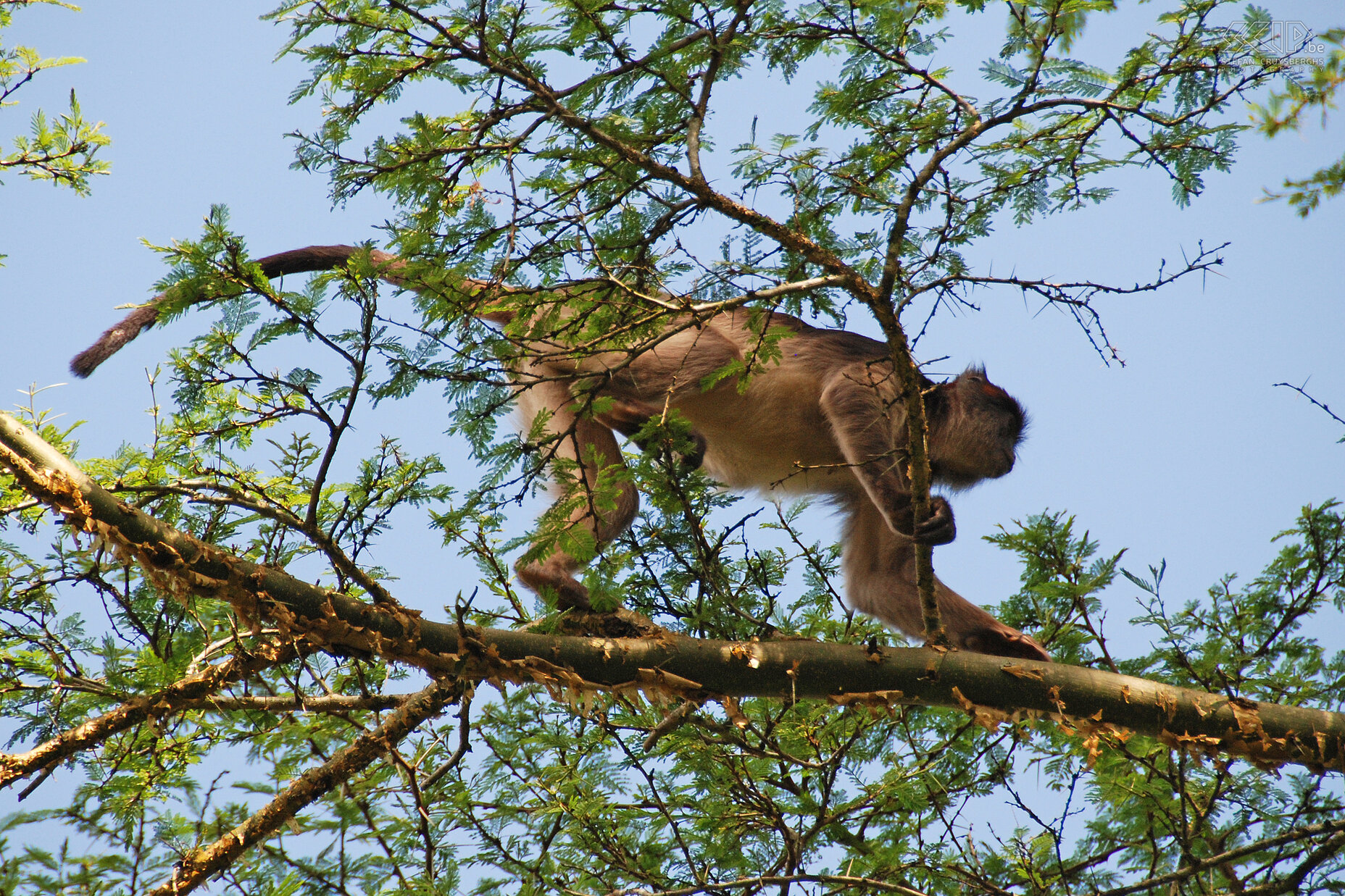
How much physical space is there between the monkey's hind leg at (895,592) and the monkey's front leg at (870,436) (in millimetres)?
523

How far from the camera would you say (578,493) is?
386cm

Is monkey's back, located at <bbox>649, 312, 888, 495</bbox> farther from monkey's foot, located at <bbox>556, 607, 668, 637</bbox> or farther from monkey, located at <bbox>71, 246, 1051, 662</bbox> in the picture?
monkey's foot, located at <bbox>556, 607, 668, 637</bbox>

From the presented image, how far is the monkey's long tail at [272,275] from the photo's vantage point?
11.8 feet

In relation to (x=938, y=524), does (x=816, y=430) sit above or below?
above

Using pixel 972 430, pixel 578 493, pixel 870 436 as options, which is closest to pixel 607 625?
pixel 578 493

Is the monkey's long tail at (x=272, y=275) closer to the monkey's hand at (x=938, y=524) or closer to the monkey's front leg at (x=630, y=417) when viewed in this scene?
the monkey's front leg at (x=630, y=417)

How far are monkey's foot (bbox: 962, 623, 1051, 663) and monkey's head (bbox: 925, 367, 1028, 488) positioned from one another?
1074 mm

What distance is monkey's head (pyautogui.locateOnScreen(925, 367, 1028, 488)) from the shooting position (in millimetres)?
5629

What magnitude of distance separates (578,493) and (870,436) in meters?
1.81

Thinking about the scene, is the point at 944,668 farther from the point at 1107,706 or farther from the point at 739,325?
the point at 739,325

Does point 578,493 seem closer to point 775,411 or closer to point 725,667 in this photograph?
point 725,667

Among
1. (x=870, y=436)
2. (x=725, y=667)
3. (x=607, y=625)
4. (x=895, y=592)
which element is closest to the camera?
(x=725, y=667)

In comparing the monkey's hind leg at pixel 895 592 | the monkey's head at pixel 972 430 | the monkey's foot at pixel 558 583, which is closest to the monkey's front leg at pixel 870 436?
the monkey's head at pixel 972 430

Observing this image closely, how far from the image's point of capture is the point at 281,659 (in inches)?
145
